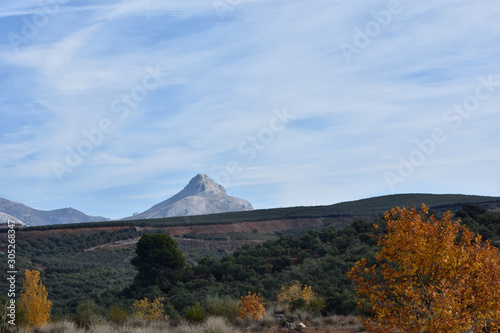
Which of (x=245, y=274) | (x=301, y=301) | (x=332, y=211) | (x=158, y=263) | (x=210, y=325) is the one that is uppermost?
(x=332, y=211)

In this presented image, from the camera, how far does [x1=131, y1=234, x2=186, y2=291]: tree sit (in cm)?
3805

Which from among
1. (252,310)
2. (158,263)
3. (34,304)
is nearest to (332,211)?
(158,263)

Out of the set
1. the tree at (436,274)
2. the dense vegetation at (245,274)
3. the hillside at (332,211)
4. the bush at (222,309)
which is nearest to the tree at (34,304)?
the dense vegetation at (245,274)

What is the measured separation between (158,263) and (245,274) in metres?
9.08

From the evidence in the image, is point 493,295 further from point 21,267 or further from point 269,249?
point 21,267

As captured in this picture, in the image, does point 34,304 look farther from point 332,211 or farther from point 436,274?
point 332,211

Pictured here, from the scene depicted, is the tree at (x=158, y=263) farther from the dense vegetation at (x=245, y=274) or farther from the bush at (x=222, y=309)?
the bush at (x=222, y=309)

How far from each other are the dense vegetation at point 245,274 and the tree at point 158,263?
682 mm

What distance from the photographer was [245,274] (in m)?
34.5

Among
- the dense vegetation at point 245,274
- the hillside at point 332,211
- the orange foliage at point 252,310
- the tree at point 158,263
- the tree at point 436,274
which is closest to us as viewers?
the tree at point 436,274

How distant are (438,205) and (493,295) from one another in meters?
77.7

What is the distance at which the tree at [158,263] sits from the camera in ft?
125

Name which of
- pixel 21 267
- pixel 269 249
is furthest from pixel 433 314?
pixel 21 267

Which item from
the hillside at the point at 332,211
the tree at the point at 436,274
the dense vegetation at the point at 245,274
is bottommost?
the dense vegetation at the point at 245,274
